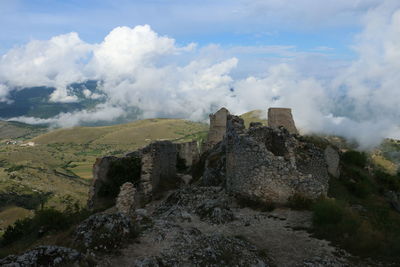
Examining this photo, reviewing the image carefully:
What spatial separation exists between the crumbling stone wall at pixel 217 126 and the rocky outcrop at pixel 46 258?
39423mm

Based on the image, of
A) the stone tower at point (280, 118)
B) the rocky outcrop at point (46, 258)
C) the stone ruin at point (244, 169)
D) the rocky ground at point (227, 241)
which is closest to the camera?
the rocky outcrop at point (46, 258)

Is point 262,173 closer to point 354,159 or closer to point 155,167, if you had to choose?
point 155,167

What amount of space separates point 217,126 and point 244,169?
30605 millimetres

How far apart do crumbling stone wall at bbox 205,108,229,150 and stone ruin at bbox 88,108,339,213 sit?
47.5 feet

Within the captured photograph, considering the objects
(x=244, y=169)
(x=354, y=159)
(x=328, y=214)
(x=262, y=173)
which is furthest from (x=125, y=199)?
(x=354, y=159)

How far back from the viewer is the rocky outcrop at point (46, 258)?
8391mm

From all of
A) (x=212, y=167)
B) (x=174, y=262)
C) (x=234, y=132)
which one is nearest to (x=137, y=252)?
(x=174, y=262)

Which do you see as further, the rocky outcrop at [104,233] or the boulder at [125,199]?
the boulder at [125,199]

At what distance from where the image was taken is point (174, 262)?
9.99 m

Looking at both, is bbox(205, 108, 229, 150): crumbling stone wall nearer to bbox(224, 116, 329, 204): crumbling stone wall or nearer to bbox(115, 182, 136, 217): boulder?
bbox(224, 116, 329, 204): crumbling stone wall

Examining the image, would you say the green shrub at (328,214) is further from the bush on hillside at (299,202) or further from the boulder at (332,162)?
the boulder at (332,162)

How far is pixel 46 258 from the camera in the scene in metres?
8.73

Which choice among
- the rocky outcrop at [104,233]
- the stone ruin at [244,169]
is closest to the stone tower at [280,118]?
the stone ruin at [244,169]

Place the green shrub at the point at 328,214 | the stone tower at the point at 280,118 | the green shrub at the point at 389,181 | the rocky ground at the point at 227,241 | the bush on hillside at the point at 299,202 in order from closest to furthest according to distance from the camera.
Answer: the rocky ground at the point at 227,241, the green shrub at the point at 328,214, the bush on hillside at the point at 299,202, the green shrub at the point at 389,181, the stone tower at the point at 280,118
